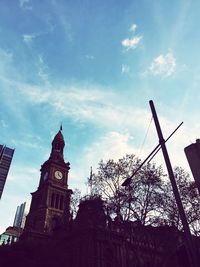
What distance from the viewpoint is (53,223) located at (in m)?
46.0

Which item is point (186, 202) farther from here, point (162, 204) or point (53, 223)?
point (53, 223)

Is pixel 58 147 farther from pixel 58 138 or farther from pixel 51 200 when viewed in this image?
pixel 51 200

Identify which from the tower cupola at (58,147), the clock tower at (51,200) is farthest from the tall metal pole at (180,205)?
the tower cupola at (58,147)

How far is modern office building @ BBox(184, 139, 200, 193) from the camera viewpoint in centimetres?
347

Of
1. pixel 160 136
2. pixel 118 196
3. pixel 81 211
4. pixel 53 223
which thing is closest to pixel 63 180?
pixel 53 223

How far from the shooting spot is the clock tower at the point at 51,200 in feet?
142

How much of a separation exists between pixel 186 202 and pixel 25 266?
2061 centimetres

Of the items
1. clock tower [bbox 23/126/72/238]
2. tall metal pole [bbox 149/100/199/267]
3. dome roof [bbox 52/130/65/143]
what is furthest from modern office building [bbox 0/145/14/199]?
tall metal pole [bbox 149/100/199/267]

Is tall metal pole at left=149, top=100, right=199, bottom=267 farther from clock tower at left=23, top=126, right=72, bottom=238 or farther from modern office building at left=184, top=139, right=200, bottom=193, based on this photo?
clock tower at left=23, top=126, right=72, bottom=238

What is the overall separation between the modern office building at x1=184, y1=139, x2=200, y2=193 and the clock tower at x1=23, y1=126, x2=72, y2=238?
38.3 meters

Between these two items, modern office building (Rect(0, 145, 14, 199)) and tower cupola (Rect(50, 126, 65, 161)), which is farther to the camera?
modern office building (Rect(0, 145, 14, 199))

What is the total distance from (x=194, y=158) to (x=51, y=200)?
4927 cm

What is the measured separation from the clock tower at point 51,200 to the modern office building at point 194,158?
126ft

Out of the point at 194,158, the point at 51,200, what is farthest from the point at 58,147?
the point at 194,158
